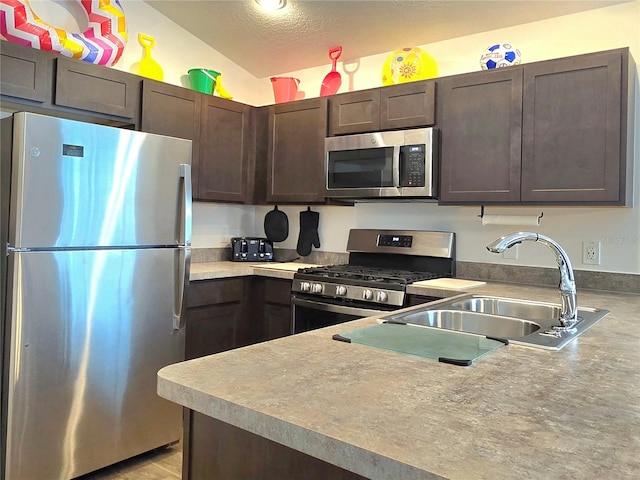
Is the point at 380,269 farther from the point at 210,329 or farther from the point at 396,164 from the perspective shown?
the point at 210,329

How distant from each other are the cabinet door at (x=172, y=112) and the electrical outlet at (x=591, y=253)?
230cm

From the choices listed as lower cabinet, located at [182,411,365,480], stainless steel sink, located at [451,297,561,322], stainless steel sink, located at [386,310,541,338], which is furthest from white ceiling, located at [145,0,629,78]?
lower cabinet, located at [182,411,365,480]

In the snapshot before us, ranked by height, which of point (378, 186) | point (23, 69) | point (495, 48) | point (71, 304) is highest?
point (495, 48)

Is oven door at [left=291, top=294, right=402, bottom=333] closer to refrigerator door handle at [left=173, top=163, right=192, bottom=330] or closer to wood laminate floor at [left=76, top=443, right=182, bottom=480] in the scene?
refrigerator door handle at [left=173, top=163, right=192, bottom=330]

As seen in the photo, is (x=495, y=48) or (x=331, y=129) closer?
(x=495, y=48)

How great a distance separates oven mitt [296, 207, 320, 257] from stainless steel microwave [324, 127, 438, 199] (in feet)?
1.67

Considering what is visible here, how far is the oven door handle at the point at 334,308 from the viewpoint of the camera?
263 centimetres

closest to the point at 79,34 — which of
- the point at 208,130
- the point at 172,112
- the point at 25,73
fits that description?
the point at 25,73

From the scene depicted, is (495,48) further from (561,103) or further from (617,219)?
(617,219)

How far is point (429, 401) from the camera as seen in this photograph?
2.86 feet

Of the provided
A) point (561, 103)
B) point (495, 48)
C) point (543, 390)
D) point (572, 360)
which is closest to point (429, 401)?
point (543, 390)

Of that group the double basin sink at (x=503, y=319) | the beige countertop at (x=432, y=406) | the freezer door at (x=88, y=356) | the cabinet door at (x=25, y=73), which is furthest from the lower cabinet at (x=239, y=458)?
the cabinet door at (x=25, y=73)

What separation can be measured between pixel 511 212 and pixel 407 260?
70 centimetres

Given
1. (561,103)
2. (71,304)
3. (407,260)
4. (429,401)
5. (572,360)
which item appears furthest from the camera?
(407,260)
